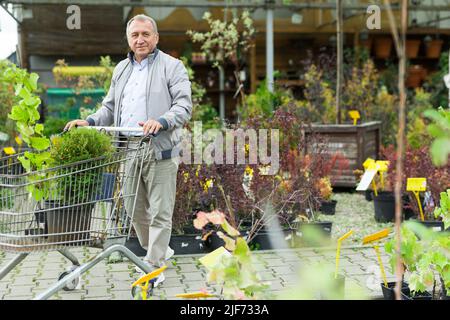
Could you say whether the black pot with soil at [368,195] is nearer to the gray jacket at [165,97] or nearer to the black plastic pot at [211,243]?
the black plastic pot at [211,243]

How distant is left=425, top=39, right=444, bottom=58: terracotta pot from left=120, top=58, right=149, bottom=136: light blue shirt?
1259cm

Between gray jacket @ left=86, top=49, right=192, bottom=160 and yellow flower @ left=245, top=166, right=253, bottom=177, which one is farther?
yellow flower @ left=245, top=166, right=253, bottom=177

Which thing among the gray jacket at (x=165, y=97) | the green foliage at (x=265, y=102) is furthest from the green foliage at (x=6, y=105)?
the gray jacket at (x=165, y=97)

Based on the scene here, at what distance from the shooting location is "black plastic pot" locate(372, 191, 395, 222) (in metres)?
6.30

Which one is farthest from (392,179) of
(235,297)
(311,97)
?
(235,297)

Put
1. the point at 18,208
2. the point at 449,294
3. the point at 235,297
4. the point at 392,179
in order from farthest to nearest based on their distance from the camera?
the point at 392,179
the point at 18,208
the point at 449,294
the point at 235,297

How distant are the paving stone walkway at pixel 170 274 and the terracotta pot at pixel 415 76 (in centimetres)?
1072

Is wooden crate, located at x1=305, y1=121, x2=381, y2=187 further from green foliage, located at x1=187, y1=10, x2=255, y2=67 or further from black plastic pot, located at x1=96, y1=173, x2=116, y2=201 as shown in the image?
black plastic pot, located at x1=96, y1=173, x2=116, y2=201

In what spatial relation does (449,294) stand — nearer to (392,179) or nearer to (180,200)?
Result: (180,200)

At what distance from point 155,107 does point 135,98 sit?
149mm

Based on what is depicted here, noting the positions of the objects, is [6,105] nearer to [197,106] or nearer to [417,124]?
[197,106]

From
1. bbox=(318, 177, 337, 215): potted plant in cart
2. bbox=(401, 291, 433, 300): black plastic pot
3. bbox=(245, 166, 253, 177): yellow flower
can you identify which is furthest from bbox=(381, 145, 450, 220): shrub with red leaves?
bbox=(401, 291, 433, 300): black plastic pot
